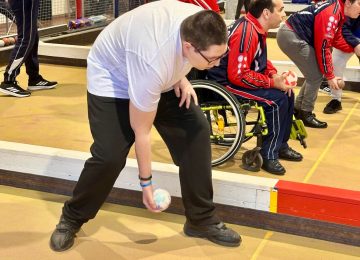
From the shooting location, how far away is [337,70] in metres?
4.91

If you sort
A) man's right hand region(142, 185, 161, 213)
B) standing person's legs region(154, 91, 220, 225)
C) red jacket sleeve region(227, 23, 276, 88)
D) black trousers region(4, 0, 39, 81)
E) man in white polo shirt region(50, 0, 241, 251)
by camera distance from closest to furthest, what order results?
man in white polo shirt region(50, 0, 241, 251) → man's right hand region(142, 185, 161, 213) → standing person's legs region(154, 91, 220, 225) → red jacket sleeve region(227, 23, 276, 88) → black trousers region(4, 0, 39, 81)

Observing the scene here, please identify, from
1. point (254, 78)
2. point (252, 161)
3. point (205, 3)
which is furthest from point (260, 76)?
point (205, 3)

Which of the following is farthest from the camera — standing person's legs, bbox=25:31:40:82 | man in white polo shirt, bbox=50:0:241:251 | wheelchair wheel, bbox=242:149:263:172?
standing person's legs, bbox=25:31:40:82

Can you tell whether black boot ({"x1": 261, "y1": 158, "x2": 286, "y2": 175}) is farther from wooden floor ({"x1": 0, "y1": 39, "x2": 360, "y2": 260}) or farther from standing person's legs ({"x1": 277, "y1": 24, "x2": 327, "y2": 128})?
standing person's legs ({"x1": 277, "y1": 24, "x2": 327, "y2": 128})

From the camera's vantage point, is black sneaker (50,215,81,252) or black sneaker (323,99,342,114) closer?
black sneaker (50,215,81,252)

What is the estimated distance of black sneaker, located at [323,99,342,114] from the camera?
4891 millimetres

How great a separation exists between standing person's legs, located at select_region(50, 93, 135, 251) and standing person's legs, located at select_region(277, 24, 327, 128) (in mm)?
2061

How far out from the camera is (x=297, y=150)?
13.1 feet

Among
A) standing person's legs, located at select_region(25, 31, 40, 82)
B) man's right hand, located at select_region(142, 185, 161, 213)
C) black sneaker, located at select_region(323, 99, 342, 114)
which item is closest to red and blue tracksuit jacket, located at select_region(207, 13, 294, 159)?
man's right hand, located at select_region(142, 185, 161, 213)

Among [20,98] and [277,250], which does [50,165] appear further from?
[20,98]

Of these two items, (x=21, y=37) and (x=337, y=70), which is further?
(x=21, y=37)

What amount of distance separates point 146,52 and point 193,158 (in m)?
0.60

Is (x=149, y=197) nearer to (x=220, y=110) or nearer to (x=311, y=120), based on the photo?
(x=220, y=110)

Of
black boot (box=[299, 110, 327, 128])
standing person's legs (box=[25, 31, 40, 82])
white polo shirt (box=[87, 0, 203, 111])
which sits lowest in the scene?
standing person's legs (box=[25, 31, 40, 82])
